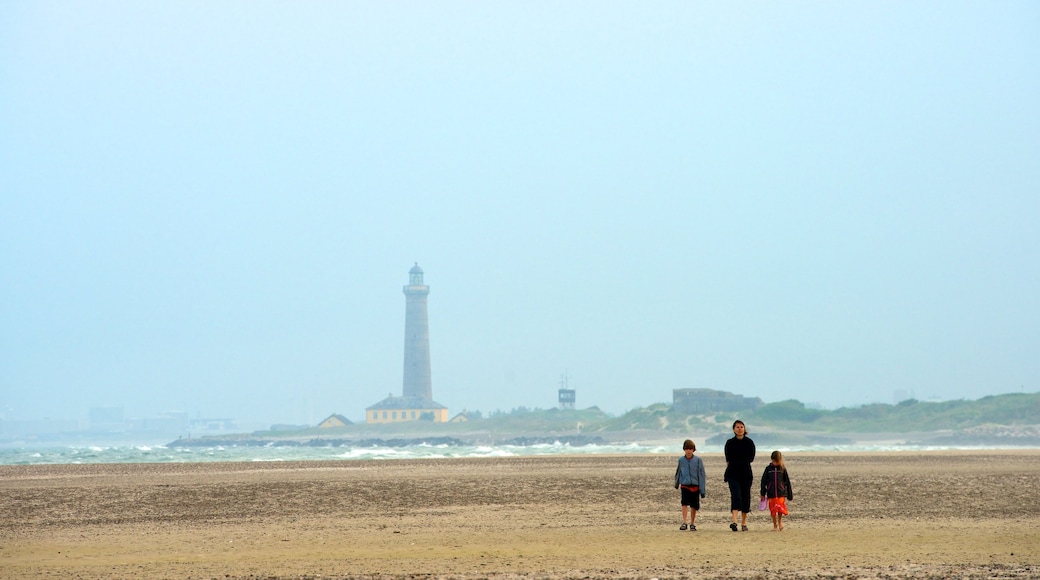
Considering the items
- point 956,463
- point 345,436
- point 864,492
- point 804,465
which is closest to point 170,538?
point 864,492

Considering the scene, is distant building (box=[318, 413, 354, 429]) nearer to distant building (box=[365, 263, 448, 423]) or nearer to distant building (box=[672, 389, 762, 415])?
distant building (box=[365, 263, 448, 423])

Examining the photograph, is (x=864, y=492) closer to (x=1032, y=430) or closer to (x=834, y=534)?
(x=834, y=534)

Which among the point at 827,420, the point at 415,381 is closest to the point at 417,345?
the point at 415,381

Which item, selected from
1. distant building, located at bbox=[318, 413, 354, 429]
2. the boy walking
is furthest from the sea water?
distant building, located at bbox=[318, 413, 354, 429]

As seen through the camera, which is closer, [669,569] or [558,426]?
[669,569]

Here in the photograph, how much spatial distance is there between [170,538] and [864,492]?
15676 mm

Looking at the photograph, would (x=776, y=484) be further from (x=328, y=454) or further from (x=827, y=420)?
(x=827, y=420)

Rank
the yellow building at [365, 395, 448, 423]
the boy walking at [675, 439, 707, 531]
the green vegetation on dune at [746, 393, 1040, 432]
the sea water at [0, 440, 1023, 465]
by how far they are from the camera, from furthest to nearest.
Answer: the yellow building at [365, 395, 448, 423]
the green vegetation on dune at [746, 393, 1040, 432]
the sea water at [0, 440, 1023, 465]
the boy walking at [675, 439, 707, 531]

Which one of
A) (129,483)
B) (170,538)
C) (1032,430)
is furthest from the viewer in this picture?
(1032,430)

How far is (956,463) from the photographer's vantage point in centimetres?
4209

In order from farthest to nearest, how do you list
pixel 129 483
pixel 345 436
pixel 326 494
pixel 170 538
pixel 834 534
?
pixel 345 436, pixel 129 483, pixel 326 494, pixel 170 538, pixel 834 534

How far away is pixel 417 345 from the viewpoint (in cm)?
18150

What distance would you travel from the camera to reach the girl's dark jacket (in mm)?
17328

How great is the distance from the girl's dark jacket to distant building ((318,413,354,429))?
176 metres
